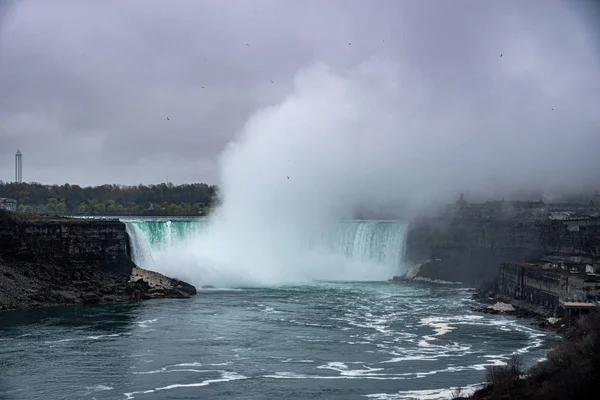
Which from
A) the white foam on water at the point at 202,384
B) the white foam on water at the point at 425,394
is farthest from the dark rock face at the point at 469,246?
the white foam on water at the point at 202,384

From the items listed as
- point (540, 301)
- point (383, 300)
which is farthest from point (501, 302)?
point (383, 300)

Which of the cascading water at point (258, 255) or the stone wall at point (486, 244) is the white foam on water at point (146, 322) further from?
the stone wall at point (486, 244)

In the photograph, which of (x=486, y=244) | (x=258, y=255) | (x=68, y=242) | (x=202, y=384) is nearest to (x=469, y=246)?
(x=486, y=244)

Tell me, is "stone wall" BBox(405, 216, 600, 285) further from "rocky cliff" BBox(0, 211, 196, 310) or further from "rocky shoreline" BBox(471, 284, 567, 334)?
"rocky cliff" BBox(0, 211, 196, 310)

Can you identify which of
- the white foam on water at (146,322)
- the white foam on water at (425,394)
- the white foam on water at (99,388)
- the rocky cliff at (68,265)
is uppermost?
the rocky cliff at (68,265)

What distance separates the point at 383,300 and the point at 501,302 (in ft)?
26.9

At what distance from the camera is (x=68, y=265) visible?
57.2 meters

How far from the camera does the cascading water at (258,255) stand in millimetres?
67250

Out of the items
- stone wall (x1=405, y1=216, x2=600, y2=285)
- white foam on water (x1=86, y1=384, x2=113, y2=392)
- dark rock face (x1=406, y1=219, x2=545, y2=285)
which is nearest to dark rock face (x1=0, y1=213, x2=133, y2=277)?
dark rock face (x1=406, y1=219, x2=545, y2=285)

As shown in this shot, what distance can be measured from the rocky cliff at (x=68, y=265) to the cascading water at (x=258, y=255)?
15.1 feet

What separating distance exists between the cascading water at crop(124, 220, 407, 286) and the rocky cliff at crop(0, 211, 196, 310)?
4.60 m

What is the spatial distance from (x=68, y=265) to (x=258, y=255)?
26.2 meters

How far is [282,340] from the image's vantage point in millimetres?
37844

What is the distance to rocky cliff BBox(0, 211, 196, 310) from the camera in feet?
173
